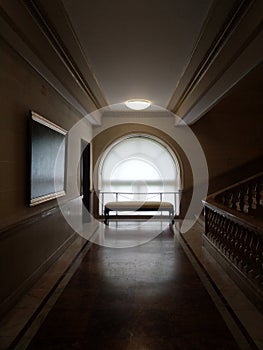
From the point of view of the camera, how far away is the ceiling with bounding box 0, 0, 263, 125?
2.55m

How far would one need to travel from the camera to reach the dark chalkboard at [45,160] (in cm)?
340

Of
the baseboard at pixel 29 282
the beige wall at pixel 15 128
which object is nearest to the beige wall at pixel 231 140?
the baseboard at pixel 29 282

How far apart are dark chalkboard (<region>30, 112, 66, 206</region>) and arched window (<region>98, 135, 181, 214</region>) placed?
3899 mm

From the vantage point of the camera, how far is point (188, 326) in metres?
2.58

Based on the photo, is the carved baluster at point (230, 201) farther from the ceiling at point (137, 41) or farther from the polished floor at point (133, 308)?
the ceiling at point (137, 41)

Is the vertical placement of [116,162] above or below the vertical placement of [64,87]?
below

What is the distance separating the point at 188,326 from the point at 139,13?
9.04 ft

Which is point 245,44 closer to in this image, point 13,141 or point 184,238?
point 13,141

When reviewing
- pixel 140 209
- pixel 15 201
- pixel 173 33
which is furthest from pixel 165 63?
pixel 140 209

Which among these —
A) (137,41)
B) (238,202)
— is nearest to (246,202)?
(238,202)

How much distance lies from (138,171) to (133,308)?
5963mm

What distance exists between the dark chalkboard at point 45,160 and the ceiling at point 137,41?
0.63 metres

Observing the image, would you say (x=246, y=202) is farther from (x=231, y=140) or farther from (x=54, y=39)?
(x=54, y=39)

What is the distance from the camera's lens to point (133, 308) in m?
2.92
